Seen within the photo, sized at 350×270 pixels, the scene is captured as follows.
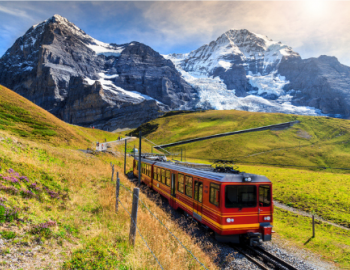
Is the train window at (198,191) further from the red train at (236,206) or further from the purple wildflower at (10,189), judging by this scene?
the purple wildflower at (10,189)

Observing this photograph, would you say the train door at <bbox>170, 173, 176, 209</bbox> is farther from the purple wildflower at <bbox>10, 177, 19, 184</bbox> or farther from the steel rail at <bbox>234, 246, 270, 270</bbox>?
the purple wildflower at <bbox>10, 177, 19, 184</bbox>

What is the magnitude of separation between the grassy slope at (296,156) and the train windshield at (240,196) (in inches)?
177

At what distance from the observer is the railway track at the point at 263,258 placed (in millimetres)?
8875

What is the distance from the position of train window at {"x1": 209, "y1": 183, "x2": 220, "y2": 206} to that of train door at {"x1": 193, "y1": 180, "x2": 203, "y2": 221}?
106 centimetres

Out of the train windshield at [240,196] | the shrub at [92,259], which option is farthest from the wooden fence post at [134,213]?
the train windshield at [240,196]

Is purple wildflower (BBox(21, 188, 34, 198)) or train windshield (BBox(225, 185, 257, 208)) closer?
purple wildflower (BBox(21, 188, 34, 198))

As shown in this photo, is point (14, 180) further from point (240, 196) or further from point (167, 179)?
point (167, 179)

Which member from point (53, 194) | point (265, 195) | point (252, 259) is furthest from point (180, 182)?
point (53, 194)

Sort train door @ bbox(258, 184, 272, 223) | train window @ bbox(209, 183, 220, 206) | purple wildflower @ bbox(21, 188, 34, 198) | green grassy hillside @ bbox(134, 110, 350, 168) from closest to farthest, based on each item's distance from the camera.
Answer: purple wildflower @ bbox(21, 188, 34, 198) < train window @ bbox(209, 183, 220, 206) < train door @ bbox(258, 184, 272, 223) < green grassy hillside @ bbox(134, 110, 350, 168)

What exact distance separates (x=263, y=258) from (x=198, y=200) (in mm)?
4081

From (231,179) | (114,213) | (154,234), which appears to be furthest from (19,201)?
(231,179)

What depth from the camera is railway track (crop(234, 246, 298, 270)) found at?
8.88 meters

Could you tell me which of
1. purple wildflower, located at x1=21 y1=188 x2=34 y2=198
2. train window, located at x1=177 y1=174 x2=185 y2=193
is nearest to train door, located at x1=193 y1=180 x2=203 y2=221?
train window, located at x1=177 y1=174 x2=185 y2=193

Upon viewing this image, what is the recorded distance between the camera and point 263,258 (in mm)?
9609
